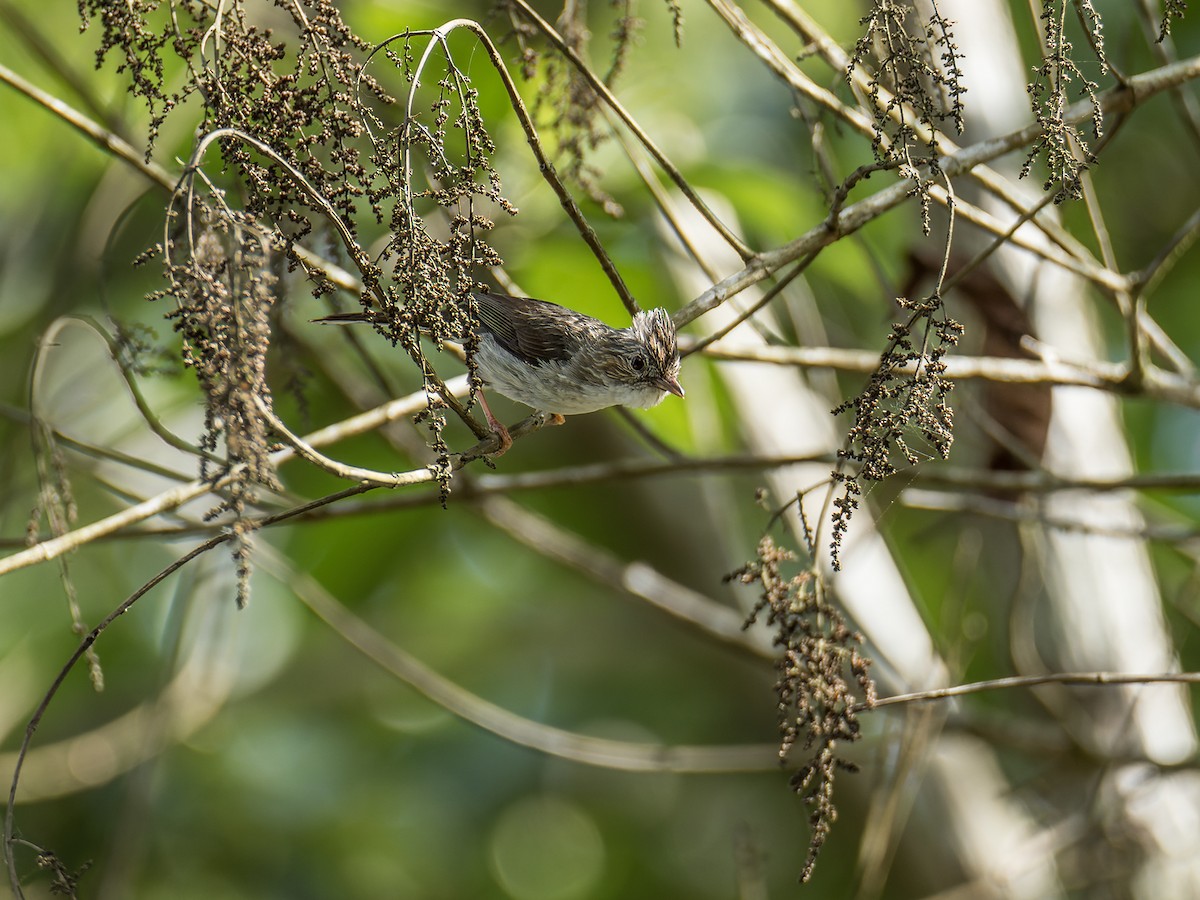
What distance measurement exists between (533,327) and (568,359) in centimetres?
22

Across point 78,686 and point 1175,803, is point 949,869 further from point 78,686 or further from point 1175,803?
point 78,686

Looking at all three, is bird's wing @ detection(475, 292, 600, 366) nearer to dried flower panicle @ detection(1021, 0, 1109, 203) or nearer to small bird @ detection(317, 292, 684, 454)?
small bird @ detection(317, 292, 684, 454)

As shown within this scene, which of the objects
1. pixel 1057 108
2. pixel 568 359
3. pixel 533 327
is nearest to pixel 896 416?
pixel 1057 108

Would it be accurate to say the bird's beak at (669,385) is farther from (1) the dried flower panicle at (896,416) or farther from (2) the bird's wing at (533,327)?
(1) the dried flower panicle at (896,416)

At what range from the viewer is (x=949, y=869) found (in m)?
5.66

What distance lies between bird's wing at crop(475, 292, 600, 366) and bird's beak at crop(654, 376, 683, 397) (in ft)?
1.02

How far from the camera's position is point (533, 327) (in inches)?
165

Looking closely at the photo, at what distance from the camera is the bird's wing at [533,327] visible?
4109 mm

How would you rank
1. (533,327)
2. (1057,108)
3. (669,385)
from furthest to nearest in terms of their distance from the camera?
(533,327) → (669,385) → (1057,108)

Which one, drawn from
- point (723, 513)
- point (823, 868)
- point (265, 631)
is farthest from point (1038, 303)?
point (265, 631)

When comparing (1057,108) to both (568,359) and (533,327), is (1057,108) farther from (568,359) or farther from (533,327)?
(533,327)

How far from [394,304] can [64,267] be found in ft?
14.6

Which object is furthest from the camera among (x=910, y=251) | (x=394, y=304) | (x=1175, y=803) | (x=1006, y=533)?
(x=1006, y=533)

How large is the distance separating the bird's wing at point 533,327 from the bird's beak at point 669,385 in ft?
1.02
